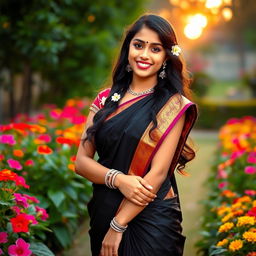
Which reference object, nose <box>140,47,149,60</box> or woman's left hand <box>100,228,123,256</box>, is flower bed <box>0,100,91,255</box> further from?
nose <box>140,47,149,60</box>

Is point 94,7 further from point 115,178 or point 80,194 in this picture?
point 115,178

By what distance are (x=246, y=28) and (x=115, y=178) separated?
3824cm

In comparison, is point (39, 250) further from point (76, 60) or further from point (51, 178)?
point (76, 60)

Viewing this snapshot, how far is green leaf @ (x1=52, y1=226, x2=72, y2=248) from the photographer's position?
12.8 ft

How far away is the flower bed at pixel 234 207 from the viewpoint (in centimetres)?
288

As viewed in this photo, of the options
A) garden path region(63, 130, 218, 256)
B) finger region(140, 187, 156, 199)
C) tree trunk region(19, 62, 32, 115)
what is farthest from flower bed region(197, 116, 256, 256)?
tree trunk region(19, 62, 32, 115)

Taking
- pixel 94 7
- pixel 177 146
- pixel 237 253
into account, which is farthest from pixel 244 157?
pixel 94 7

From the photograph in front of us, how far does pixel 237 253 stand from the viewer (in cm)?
288

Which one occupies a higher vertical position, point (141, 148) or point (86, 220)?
point (141, 148)

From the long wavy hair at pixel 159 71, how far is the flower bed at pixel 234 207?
90 cm

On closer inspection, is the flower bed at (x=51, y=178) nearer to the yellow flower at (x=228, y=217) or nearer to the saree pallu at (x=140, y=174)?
the yellow flower at (x=228, y=217)

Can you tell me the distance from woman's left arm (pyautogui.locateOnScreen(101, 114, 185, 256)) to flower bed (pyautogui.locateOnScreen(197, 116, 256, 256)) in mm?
695

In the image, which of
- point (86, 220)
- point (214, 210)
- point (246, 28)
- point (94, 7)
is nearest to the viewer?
point (214, 210)

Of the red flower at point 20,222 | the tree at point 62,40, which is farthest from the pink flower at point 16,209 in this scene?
the tree at point 62,40
